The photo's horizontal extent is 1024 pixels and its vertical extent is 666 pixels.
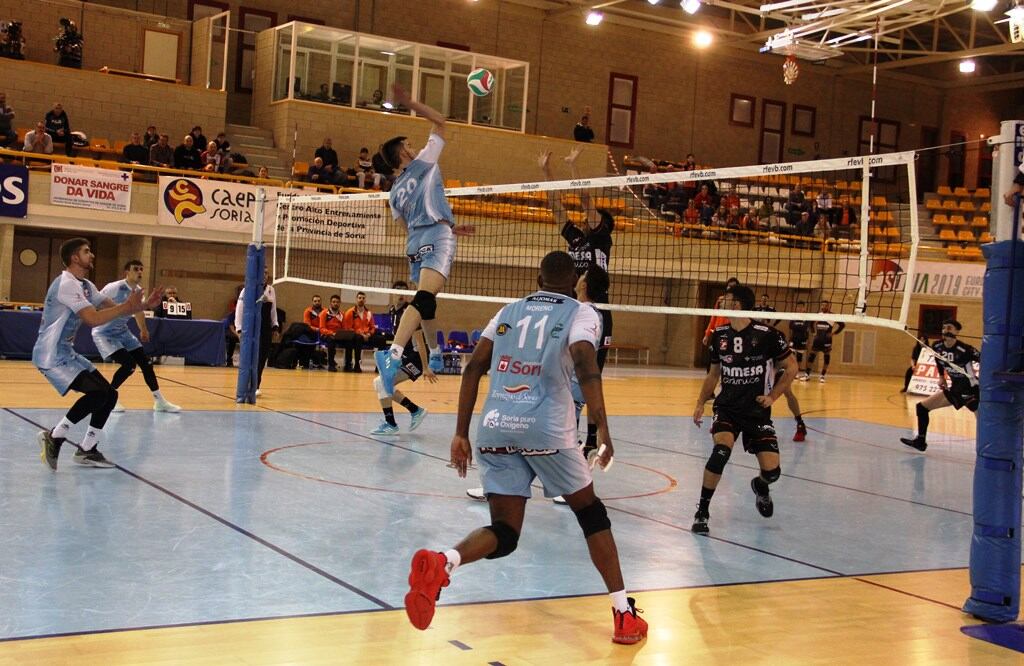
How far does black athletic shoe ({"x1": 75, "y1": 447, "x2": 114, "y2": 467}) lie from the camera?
880 cm

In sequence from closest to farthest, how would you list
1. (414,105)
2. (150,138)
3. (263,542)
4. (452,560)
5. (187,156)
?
(452,560) → (263,542) → (414,105) → (187,156) → (150,138)

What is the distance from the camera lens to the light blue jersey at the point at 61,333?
8.34 metres

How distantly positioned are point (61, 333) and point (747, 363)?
204 inches

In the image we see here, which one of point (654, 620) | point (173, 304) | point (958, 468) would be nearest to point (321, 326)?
A: point (173, 304)

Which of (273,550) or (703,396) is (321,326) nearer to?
(703,396)

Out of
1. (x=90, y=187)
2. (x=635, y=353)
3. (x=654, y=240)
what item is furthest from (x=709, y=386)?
(x=635, y=353)

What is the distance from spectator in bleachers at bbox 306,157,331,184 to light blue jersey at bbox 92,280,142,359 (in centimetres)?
1268

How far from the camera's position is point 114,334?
38.4 feet

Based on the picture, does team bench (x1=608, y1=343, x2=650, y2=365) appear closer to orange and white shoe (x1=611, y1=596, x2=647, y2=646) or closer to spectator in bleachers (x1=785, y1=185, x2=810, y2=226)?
spectator in bleachers (x1=785, y1=185, x2=810, y2=226)

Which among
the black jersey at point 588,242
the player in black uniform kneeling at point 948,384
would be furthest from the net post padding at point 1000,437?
the player in black uniform kneeling at point 948,384

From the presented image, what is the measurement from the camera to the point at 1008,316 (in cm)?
596

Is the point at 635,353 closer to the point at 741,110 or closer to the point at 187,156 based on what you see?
the point at 741,110

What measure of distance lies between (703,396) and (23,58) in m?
21.5

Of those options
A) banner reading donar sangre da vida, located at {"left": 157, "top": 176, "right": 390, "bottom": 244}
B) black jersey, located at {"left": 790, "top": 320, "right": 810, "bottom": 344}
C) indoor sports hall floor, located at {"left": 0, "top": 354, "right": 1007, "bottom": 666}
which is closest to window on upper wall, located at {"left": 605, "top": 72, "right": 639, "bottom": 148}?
black jersey, located at {"left": 790, "top": 320, "right": 810, "bottom": 344}
